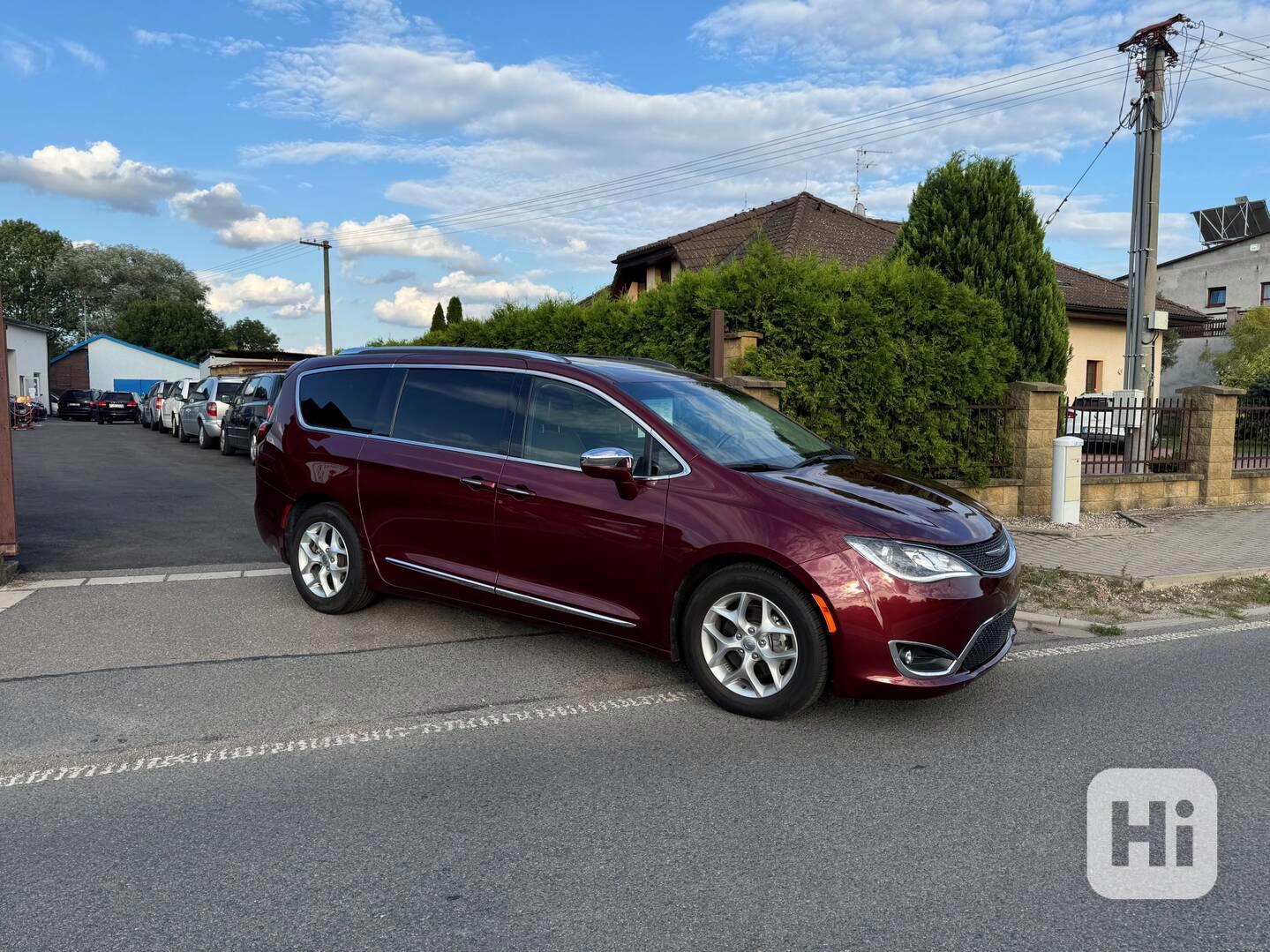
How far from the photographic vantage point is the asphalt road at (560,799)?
2.83 m

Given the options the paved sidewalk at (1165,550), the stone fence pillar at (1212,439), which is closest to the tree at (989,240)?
the stone fence pillar at (1212,439)

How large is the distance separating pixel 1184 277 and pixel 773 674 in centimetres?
5489

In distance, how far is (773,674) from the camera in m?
4.47

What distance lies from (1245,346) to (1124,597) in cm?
3487

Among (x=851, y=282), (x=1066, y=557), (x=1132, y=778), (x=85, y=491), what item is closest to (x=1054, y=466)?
(x=1066, y=557)

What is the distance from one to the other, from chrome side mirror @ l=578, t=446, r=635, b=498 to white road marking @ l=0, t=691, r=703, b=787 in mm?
1068

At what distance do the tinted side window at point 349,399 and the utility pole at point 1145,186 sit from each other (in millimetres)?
12187

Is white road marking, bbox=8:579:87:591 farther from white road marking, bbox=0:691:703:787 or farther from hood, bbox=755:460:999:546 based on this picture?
hood, bbox=755:460:999:546

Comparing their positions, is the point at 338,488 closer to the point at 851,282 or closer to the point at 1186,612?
the point at 1186,612

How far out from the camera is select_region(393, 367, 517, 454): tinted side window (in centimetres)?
554

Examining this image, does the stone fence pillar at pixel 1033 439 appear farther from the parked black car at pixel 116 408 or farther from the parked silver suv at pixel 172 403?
the parked black car at pixel 116 408

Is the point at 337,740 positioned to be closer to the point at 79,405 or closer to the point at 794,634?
the point at 794,634

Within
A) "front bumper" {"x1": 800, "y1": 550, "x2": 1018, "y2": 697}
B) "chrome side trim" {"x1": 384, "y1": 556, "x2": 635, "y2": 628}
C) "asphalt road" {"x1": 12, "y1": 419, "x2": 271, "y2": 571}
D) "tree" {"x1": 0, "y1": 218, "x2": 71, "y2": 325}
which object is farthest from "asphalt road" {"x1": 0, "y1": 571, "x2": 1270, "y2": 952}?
"tree" {"x1": 0, "y1": 218, "x2": 71, "y2": 325}

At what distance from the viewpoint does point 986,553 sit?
15.1 ft
